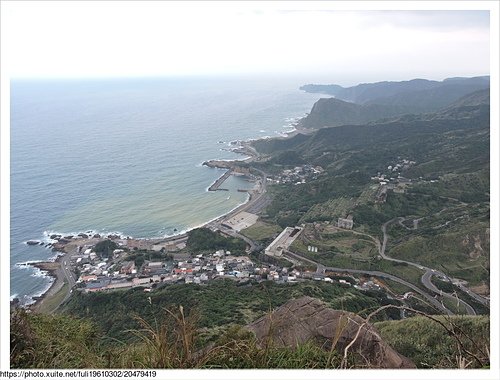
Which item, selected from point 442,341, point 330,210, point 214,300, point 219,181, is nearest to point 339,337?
point 442,341

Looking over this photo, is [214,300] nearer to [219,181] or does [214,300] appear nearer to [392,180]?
[219,181]

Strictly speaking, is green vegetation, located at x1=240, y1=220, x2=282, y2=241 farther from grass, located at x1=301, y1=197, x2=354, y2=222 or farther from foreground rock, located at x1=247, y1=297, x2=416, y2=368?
foreground rock, located at x1=247, y1=297, x2=416, y2=368

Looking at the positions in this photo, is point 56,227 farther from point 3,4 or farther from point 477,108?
point 477,108

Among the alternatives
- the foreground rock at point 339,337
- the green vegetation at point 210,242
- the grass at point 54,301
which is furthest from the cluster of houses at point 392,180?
the foreground rock at point 339,337

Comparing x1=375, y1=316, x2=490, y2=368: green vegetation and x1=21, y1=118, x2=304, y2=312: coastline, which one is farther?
x1=21, y1=118, x2=304, y2=312: coastline

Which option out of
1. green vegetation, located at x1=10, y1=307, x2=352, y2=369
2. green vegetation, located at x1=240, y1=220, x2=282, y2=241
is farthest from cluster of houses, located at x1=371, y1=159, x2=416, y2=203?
green vegetation, located at x1=10, y1=307, x2=352, y2=369

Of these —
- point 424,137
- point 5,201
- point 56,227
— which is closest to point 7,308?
point 5,201
